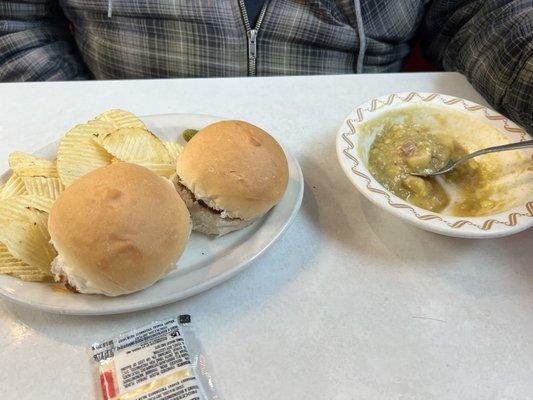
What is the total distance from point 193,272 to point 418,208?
43cm

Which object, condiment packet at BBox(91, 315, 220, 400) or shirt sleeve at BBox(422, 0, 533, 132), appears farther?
shirt sleeve at BBox(422, 0, 533, 132)

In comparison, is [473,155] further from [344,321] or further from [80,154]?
[80,154]

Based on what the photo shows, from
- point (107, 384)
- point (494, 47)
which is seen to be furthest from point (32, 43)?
point (494, 47)

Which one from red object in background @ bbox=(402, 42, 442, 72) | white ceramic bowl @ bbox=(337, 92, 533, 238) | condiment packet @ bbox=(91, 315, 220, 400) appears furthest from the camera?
red object in background @ bbox=(402, 42, 442, 72)

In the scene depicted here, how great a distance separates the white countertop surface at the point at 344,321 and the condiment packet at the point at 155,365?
0.09 ft

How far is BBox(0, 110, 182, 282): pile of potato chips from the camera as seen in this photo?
2.43 ft

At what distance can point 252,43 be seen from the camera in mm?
1372

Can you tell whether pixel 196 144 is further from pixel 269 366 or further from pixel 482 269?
pixel 482 269

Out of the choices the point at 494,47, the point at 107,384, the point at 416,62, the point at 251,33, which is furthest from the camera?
the point at 416,62

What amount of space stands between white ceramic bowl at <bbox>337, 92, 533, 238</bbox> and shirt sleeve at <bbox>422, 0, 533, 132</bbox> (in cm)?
12

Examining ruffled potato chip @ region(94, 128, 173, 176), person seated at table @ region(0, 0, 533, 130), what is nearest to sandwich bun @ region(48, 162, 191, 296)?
ruffled potato chip @ region(94, 128, 173, 176)

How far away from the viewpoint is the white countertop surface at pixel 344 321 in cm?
71

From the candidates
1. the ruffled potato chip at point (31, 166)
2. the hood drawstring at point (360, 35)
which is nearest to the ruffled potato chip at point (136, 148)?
the ruffled potato chip at point (31, 166)

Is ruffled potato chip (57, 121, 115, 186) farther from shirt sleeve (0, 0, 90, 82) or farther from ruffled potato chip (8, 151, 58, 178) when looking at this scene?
shirt sleeve (0, 0, 90, 82)
